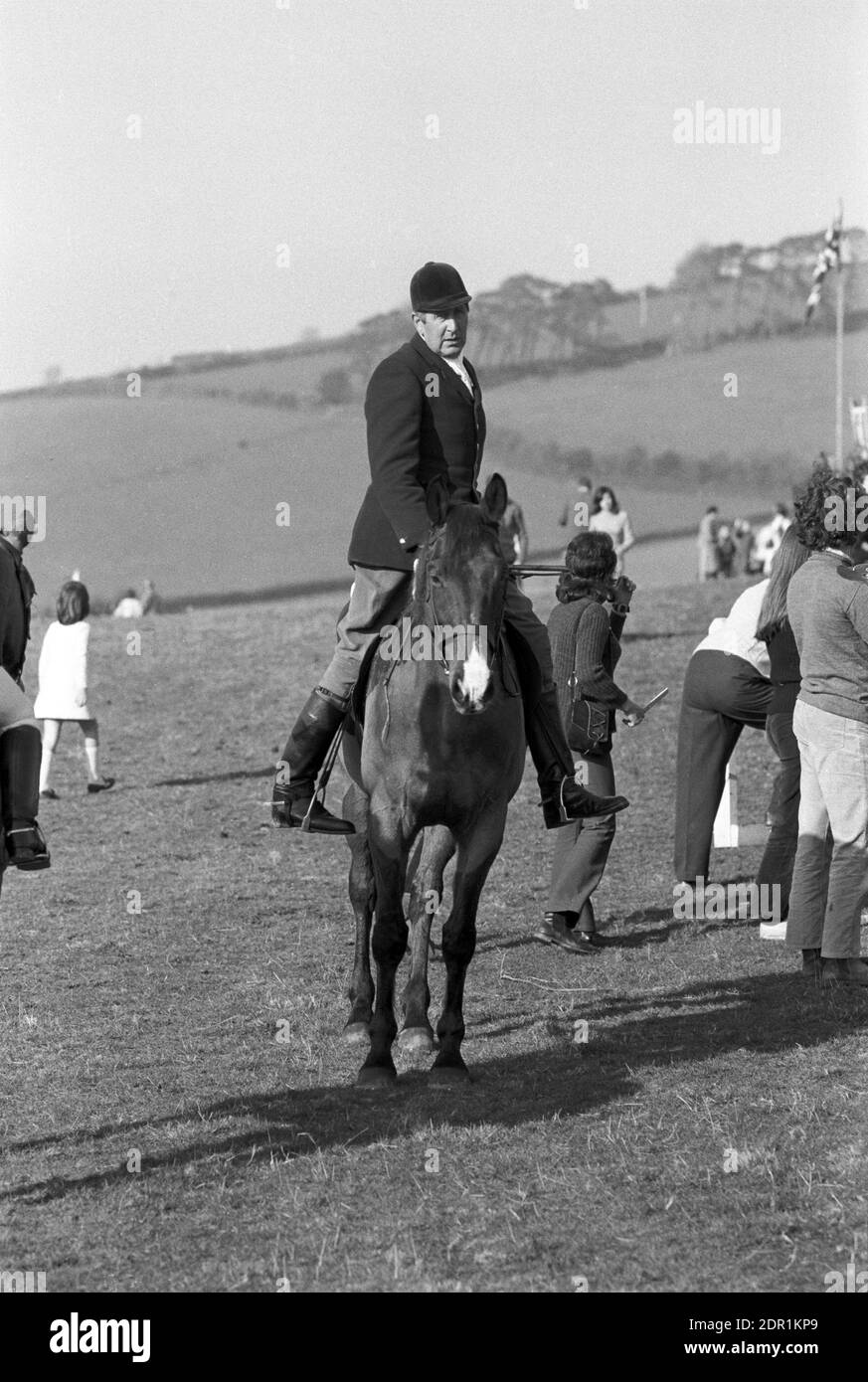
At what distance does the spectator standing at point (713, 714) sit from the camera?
40.0ft

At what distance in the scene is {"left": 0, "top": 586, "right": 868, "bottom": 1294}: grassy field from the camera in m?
6.02

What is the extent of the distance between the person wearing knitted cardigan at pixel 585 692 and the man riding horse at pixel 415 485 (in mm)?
2693

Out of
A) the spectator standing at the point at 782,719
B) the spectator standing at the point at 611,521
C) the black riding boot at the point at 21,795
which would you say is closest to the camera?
the black riding boot at the point at 21,795

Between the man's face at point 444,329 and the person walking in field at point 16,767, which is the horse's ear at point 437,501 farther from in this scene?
the person walking in field at point 16,767

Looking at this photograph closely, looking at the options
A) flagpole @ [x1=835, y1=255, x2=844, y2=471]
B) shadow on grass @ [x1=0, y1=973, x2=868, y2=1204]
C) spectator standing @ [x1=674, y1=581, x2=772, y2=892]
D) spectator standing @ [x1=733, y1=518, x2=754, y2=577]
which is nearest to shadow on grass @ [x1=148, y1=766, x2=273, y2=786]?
spectator standing @ [x1=674, y1=581, x2=772, y2=892]

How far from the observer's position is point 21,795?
6.84 metres

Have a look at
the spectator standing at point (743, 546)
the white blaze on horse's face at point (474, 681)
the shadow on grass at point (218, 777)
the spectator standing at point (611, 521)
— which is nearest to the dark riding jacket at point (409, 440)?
the white blaze on horse's face at point (474, 681)

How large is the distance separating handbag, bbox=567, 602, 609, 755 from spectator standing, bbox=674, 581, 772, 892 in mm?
957

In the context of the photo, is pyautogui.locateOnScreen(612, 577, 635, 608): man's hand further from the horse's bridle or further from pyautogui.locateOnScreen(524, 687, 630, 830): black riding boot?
the horse's bridle

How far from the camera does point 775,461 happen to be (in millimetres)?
79875

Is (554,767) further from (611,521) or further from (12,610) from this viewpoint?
(611,521)

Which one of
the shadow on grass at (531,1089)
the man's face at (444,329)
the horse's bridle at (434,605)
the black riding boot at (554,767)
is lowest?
the shadow on grass at (531,1089)

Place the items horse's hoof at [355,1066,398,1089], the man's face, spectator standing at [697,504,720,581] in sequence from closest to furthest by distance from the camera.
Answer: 1. horse's hoof at [355,1066,398,1089]
2. the man's face
3. spectator standing at [697,504,720,581]

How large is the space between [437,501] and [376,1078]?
2508mm
